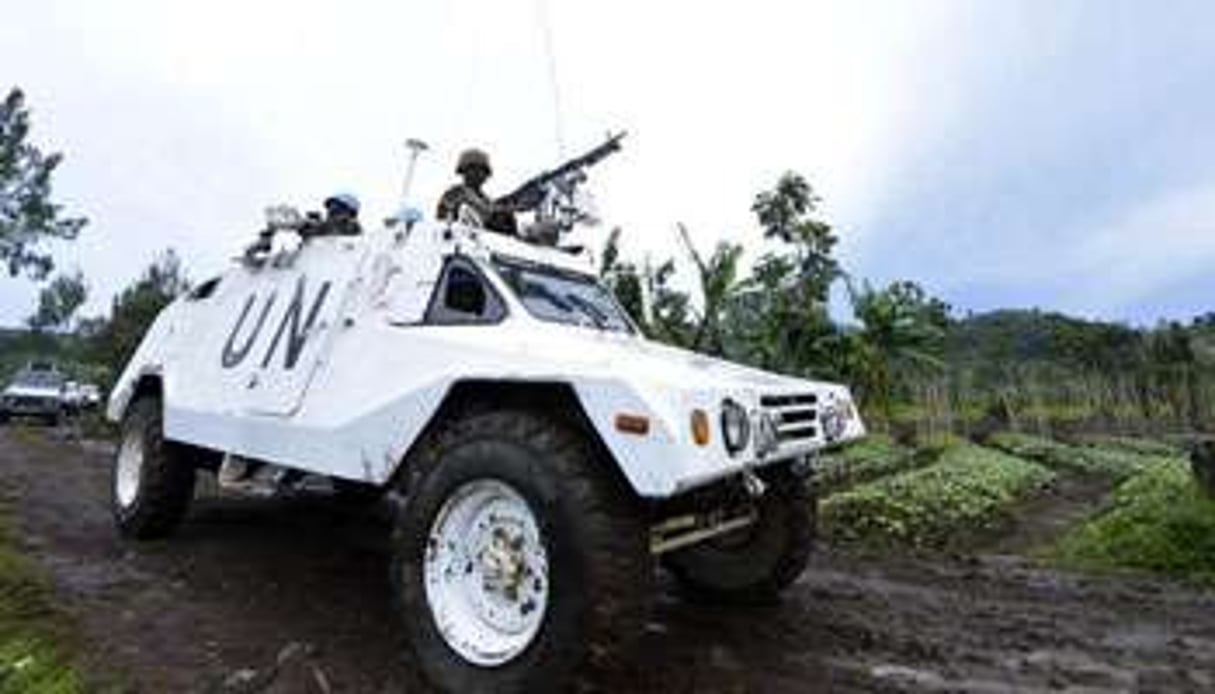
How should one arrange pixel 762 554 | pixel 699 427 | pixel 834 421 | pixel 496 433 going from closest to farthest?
1. pixel 699 427
2. pixel 496 433
3. pixel 834 421
4. pixel 762 554

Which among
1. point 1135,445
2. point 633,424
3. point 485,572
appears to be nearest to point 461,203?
point 485,572

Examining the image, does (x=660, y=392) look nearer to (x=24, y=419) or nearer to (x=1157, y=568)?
(x=1157, y=568)

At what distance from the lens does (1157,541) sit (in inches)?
415

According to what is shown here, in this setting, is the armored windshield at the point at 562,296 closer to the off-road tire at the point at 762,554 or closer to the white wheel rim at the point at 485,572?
the off-road tire at the point at 762,554

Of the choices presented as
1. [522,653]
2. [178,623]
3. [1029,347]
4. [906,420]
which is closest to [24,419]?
[906,420]

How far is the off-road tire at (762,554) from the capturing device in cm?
752

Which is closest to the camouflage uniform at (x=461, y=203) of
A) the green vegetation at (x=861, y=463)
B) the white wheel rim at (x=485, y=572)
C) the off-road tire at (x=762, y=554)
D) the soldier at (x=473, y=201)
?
the soldier at (x=473, y=201)

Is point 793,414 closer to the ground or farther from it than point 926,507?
farther from it

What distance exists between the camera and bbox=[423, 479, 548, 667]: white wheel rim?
18.4 ft

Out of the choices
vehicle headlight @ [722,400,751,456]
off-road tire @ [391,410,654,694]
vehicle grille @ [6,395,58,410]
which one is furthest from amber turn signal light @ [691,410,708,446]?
vehicle grille @ [6,395,58,410]

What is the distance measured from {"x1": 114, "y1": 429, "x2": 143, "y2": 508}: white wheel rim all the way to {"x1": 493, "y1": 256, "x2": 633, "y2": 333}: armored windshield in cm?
370

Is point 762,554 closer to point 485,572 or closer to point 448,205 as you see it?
point 485,572

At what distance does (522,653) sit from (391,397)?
1793 mm

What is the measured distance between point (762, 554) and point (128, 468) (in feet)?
16.8
